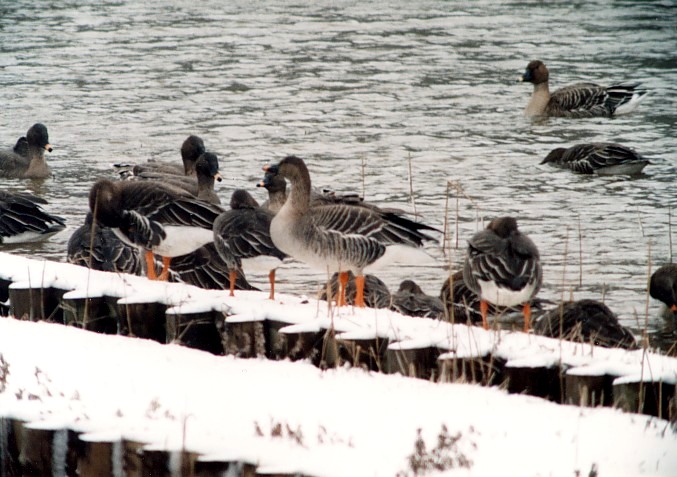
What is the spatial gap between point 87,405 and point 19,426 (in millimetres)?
372

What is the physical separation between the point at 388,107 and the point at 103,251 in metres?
11.1

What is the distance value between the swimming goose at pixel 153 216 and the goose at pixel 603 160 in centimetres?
777

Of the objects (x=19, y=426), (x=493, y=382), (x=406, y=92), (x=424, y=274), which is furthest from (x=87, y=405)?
(x=406, y=92)

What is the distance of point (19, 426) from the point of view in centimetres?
586

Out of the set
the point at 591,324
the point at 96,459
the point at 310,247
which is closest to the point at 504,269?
the point at 591,324

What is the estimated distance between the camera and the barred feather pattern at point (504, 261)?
8.41 m

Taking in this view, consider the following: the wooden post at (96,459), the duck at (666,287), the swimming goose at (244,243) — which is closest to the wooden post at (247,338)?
the wooden post at (96,459)

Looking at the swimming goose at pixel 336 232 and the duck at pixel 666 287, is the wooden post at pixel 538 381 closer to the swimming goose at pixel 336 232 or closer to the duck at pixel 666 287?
the swimming goose at pixel 336 232

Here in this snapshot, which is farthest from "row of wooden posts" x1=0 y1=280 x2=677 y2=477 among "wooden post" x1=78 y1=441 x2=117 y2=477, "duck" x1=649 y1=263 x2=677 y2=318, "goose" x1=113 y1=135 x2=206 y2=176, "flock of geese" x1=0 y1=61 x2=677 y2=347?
"goose" x1=113 y1=135 x2=206 y2=176

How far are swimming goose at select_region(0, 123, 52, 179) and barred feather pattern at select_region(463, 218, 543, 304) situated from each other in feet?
29.9

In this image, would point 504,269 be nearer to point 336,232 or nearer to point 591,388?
point 336,232

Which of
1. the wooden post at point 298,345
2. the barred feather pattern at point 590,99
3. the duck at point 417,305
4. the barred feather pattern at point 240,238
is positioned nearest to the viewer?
the wooden post at point 298,345

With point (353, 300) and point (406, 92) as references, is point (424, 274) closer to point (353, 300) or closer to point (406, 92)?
point (353, 300)

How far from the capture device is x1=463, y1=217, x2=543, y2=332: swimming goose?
27.6ft
